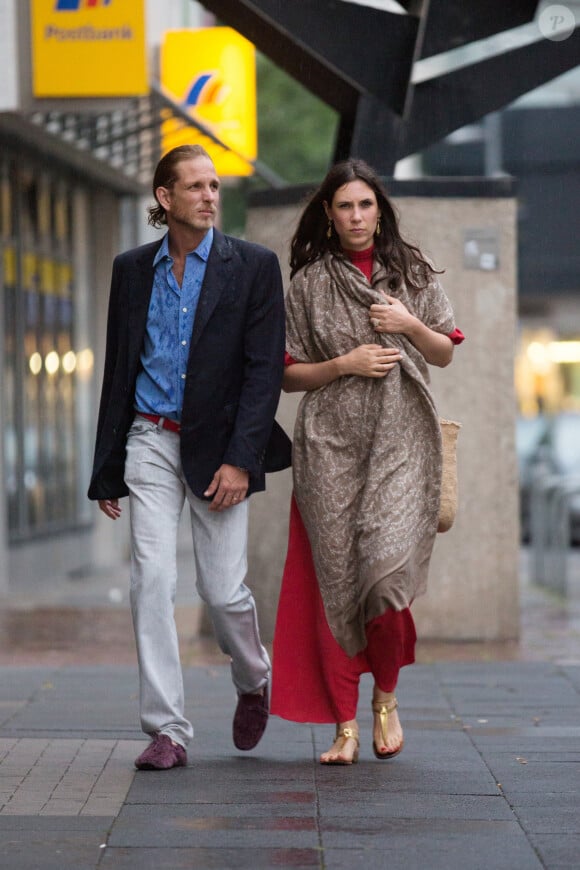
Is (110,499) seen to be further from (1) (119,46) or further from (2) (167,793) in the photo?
(1) (119,46)

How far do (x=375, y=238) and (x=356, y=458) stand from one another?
731mm

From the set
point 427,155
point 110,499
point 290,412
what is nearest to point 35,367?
point 290,412

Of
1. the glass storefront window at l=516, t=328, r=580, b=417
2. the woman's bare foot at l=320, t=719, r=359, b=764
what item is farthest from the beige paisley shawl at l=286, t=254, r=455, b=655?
the glass storefront window at l=516, t=328, r=580, b=417

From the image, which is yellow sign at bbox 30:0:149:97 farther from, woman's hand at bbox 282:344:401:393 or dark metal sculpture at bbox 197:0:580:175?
woman's hand at bbox 282:344:401:393

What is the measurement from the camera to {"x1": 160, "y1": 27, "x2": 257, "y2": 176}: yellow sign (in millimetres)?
14656

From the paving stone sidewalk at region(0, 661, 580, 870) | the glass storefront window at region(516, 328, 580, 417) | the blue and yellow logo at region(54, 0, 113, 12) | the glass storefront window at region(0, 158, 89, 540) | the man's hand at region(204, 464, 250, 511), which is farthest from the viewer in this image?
the glass storefront window at region(516, 328, 580, 417)

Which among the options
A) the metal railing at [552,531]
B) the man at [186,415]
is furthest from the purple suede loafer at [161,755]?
the metal railing at [552,531]

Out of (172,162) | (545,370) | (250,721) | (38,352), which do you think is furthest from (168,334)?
(545,370)

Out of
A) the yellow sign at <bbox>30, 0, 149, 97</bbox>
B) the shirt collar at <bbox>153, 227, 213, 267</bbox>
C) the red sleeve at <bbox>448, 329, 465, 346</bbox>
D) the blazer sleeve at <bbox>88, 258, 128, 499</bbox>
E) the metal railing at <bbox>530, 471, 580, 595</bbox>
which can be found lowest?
the metal railing at <bbox>530, 471, 580, 595</bbox>

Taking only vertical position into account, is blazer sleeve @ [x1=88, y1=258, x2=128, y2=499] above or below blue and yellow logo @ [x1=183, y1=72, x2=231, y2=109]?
below

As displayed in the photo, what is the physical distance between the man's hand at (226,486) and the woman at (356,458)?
0.25 meters

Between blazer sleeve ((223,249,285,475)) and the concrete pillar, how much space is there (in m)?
3.31

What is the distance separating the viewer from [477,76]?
905 centimetres

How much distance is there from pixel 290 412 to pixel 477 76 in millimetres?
2048
